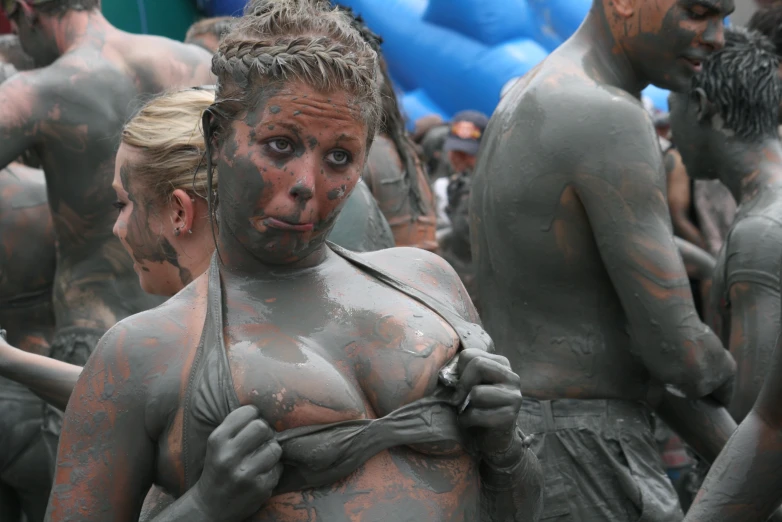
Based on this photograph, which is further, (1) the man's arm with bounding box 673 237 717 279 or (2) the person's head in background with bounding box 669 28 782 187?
(1) the man's arm with bounding box 673 237 717 279

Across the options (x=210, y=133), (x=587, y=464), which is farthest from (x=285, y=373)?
(x=587, y=464)

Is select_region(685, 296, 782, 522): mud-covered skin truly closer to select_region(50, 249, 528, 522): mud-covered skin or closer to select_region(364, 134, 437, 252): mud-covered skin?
select_region(50, 249, 528, 522): mud-covered skin

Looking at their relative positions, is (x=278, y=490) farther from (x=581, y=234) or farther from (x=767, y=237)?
(x=767, y=237)

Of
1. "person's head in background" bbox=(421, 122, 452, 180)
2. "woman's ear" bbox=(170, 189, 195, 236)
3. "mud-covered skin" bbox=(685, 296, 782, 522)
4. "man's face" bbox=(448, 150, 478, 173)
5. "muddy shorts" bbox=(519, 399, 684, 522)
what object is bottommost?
"person's head in background" bbox=(421, 122, 452, 180)

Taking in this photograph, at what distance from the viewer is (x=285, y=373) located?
1.83 m

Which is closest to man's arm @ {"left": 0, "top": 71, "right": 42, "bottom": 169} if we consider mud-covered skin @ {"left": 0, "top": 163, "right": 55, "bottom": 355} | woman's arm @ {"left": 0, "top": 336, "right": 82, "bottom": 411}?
mud-covered skin @ {"left": 0, "top": 163, "right": 55, "bottom": 355}

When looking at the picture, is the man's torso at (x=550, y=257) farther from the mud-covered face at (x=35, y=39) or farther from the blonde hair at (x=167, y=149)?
the mud-covered face at (x=35, y=39)

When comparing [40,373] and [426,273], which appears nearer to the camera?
[426,273]

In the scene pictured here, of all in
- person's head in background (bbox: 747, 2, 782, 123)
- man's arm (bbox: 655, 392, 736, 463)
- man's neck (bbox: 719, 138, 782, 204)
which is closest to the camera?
man's arm (bbox: 655, 392, 736, 463)

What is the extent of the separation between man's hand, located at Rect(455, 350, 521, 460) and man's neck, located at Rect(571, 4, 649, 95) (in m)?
1.64

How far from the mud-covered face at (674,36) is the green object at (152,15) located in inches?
189

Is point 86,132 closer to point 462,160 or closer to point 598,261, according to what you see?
point 598,261

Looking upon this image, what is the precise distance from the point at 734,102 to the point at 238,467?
9.12 ft

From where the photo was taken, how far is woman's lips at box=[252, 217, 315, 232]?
187 centimetres
